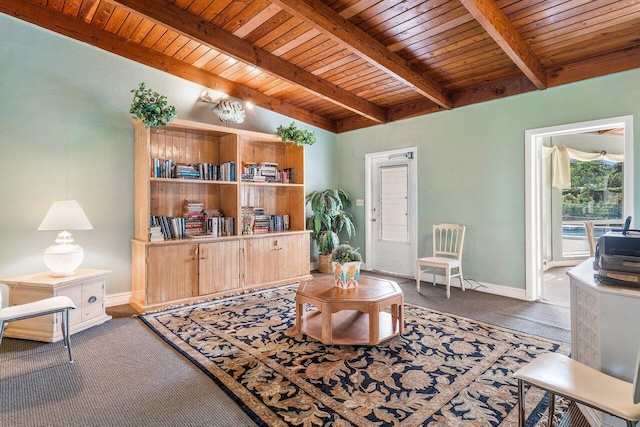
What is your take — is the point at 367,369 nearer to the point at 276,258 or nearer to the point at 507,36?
the point at 276,258

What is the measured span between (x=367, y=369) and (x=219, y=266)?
2.45m

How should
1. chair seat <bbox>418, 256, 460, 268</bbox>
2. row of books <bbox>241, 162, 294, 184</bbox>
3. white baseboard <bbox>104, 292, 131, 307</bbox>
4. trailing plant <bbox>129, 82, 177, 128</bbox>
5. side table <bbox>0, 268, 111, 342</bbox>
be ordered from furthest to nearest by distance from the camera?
row of books <bbox>241, 162, 294, 184</bbox>
chair seat <bbox>418, 256, 460, 268</bbox>
white baseboard <bbox>104, 292, 131, 307</bbox>
trailing plant <bbox>129, 82, 177, 128</bbox>
side table <bbox>0, 268, 111, 342</bbox>

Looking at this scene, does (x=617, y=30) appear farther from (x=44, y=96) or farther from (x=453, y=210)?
(x=44, y=96)

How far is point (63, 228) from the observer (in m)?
3.10

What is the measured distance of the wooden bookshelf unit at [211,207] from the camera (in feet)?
12.3

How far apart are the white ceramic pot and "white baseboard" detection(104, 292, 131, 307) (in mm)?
2697

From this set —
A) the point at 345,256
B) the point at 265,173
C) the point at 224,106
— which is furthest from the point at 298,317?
the point at 224,106

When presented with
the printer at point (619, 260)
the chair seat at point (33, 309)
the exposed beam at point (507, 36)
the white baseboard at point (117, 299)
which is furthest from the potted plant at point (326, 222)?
the printer at point (619, 260)

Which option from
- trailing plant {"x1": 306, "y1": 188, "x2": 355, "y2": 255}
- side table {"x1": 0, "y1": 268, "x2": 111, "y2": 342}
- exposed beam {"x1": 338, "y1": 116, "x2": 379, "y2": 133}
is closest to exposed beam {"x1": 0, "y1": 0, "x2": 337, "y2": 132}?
exposed beam {"x1": 338, "y1": 116, "x2": 379, "y2": 133}

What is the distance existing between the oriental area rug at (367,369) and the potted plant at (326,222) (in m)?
2.15

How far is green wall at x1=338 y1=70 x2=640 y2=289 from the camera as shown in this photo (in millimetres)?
3518

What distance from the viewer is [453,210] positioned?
185 inches

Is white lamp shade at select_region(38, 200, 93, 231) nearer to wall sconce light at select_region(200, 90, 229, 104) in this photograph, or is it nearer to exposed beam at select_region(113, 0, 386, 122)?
exposed beam at select_region(113, 0, 386, 122)

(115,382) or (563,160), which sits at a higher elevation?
(563,160)
